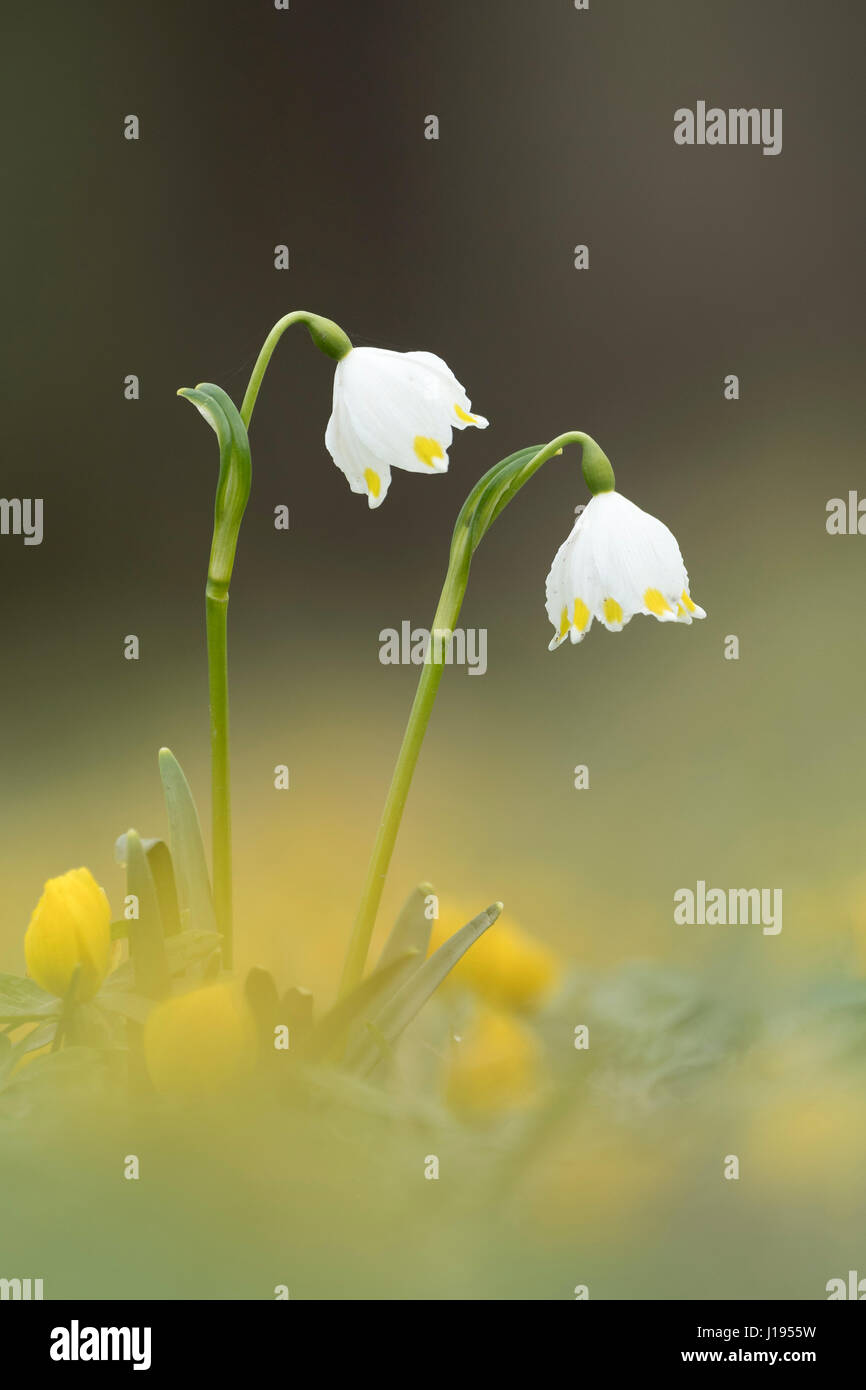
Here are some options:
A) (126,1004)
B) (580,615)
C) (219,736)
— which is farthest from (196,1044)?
(580,615)

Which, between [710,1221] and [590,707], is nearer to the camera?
[710,1221]

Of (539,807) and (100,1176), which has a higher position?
(539,807)

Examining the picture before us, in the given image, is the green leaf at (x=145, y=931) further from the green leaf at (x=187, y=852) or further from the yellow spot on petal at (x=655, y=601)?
the yellow spot on petal at (x=655, y=601)

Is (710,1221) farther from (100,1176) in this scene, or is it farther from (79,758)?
(79,758)

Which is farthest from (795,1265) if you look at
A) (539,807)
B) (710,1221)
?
(539,807)

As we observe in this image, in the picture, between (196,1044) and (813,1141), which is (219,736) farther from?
(813,1141)

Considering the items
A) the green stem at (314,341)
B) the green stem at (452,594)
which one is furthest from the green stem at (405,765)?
the green stem at (314,341)
